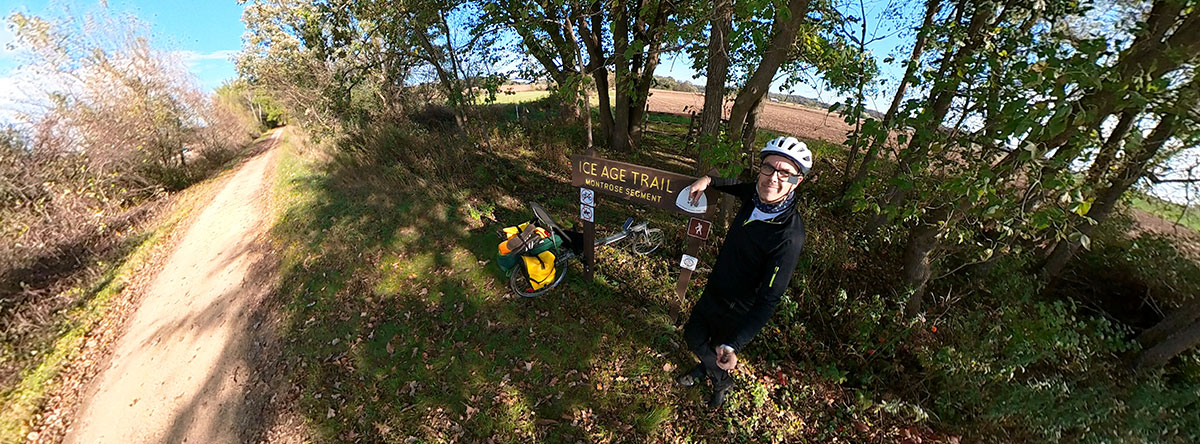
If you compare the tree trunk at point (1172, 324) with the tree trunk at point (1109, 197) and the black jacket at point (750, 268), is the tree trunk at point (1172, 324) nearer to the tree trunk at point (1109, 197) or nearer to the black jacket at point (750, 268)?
the tree trunk at point (1109, 197)

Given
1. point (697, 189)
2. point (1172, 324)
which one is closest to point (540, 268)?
point (697, 189)

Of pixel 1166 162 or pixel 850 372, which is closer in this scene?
pixel 1166 162

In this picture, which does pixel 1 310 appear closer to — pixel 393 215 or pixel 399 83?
pixel 393 215

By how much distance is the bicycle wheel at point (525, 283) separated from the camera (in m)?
5.18

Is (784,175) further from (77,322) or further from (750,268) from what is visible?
(77,322)

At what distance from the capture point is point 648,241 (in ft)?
18.8

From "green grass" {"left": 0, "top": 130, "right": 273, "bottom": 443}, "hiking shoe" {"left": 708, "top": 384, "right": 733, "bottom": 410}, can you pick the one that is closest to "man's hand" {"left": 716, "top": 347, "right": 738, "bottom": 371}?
"hiking shoe" {"left": 708, "top": 384, "right": 733, "bottom": 410}

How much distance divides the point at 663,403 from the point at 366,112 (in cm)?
1366

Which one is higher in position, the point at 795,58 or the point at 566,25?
the point at 566,25

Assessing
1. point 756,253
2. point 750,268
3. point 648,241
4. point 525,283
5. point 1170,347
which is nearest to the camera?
point 756,253

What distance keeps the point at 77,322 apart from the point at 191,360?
3783 mm

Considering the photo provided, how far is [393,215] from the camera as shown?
Result: 23.7 ft

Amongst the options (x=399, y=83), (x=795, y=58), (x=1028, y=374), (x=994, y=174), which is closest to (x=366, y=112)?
(x=399, y=83)

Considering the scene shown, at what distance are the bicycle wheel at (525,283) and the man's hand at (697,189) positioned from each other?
2.39 metres
